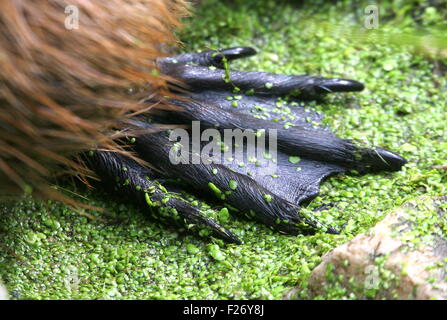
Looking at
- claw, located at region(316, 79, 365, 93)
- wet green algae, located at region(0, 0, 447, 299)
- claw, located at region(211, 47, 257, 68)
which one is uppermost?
claw, located at region(211, 47, 257, 68)

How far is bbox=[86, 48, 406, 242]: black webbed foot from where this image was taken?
7.31 feet

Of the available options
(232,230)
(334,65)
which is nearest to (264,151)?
(232,230)

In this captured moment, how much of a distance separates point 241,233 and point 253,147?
0.38 m

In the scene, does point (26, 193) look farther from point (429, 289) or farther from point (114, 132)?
point (429, 289)

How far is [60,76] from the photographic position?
1.62 meters

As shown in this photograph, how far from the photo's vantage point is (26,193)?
1830mm

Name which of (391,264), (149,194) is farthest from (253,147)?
(391,264)

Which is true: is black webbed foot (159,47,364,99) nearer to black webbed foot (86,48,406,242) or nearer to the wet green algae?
black webbed foot (86,48,406,242)

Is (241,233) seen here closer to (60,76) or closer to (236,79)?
(236,79)

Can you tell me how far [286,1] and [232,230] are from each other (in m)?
1.87

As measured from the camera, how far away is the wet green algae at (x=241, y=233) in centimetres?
203

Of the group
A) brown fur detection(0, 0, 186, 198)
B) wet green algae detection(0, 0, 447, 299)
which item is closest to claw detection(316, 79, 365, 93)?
wet green algae detection(0, 0, 447, 299)

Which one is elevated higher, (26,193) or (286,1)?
(286,1)

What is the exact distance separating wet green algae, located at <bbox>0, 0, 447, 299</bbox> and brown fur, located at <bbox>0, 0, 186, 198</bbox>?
414 millimetres
